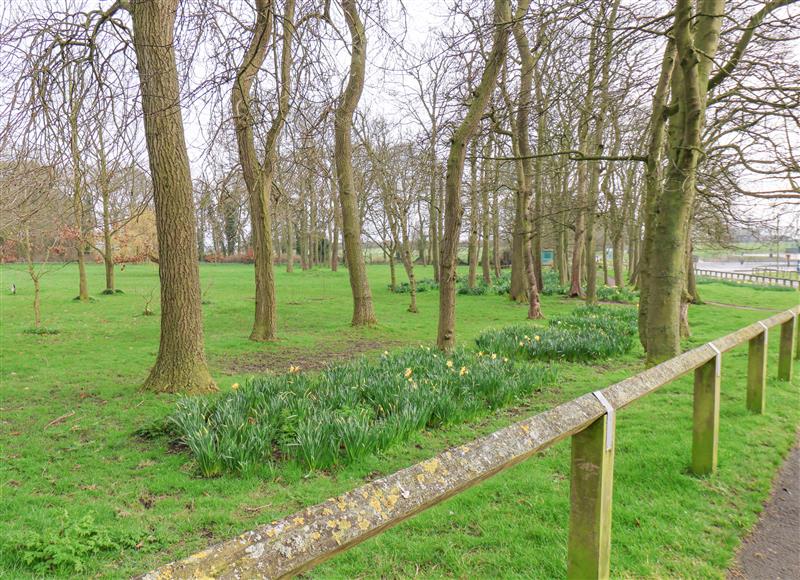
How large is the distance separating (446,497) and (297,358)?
27.3ft

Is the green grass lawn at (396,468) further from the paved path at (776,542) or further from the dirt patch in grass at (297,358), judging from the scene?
the dirt patch in grass at (297,358)

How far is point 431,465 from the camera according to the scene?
4.36 ft

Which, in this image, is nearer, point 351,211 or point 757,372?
point 757,372

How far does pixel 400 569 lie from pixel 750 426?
373 cm

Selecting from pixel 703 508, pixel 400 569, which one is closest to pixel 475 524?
pixel 400 569

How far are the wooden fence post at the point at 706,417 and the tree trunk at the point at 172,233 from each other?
549 cm

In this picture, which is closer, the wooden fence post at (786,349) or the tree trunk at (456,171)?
the wooden fence post at (786,349)

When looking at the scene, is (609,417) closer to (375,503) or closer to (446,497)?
(446,497)

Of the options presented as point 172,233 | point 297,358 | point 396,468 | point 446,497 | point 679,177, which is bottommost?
point 297,358

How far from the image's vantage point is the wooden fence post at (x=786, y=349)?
18.9 feet

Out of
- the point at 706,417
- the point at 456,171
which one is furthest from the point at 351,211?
the point at 706,417

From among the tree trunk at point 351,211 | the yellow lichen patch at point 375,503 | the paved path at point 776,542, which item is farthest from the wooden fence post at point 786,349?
the tree trunk at point 351,211

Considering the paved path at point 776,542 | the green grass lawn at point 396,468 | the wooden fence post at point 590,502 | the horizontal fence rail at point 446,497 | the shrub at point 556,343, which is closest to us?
the horizontal fence rail at point 446,497

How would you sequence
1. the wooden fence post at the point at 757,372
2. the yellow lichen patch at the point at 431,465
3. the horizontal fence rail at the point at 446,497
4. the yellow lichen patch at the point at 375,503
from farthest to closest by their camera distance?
the wooden fence post at the point at 757,372
the yellow lichen patch at the point at 431,465
the yellow lichen patch at the point at 375,503
the horizontal fence rail at the point at 446,497
